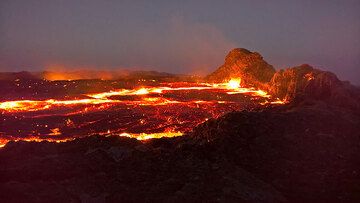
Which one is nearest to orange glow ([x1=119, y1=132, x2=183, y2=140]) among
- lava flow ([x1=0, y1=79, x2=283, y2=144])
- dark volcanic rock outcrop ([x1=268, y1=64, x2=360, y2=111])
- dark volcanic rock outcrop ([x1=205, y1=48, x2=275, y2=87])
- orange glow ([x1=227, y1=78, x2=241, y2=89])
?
lava flow ([x1=0, y1=79, x2=283, y2=144])

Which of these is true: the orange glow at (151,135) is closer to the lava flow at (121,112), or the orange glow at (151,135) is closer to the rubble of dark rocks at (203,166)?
the lava flow at (121,112)

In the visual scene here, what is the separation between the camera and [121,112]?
39.2 meters

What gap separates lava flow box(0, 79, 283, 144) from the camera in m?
31.7

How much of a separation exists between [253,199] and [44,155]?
10.7 meters

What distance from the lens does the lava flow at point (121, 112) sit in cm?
3172

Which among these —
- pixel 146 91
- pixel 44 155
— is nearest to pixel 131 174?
pixel 44 155

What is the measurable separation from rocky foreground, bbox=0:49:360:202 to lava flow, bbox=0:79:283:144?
597 cm

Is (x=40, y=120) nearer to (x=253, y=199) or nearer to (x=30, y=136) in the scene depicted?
(x=30, y=136)

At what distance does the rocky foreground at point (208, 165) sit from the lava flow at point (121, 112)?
5972mm

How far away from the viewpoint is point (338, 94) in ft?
125

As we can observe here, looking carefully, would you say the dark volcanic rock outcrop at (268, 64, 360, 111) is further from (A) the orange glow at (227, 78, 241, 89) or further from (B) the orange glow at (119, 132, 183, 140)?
(A) the orange glow at (227, 78, 241, 89)

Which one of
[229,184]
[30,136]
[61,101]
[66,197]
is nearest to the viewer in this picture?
[66,197]

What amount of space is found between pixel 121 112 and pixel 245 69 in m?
31.7

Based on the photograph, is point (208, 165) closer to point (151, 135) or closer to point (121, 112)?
point (151, 135)
